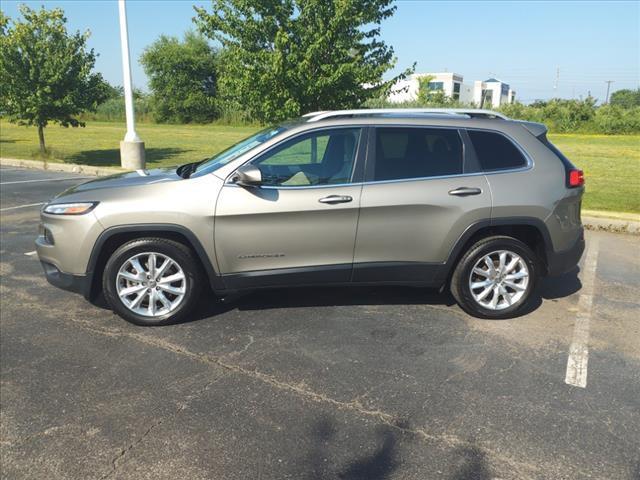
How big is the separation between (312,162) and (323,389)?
1971mm

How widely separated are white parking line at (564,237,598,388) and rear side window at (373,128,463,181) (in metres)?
1.66

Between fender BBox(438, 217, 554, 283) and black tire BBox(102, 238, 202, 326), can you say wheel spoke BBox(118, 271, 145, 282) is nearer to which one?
black tire BBox(102, 238, 202, 326)

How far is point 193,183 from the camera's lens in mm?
4168

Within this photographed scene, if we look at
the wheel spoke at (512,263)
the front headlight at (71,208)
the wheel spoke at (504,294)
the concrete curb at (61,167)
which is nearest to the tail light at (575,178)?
the wheel spoke at (512,263)

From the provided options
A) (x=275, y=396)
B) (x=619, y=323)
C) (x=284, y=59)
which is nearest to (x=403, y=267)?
(x=275, y=396)

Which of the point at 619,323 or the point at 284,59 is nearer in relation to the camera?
the point at 619,323

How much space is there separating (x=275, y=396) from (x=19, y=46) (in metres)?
15.2

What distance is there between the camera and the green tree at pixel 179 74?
57250 mm

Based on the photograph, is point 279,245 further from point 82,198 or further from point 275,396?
point 82,198

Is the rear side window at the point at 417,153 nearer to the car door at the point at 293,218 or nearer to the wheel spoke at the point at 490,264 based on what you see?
the car door at the point at 293,218

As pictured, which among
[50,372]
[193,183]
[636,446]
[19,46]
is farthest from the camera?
[19,46]

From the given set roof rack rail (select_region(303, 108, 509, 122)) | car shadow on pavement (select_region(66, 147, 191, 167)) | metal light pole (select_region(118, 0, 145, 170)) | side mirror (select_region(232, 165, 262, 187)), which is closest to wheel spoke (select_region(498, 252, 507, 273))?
roof rack rail (select_region(303, 108, 509, 122))

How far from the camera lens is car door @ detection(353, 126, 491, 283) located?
4234 millimetres

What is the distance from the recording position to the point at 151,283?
14.0 ft
